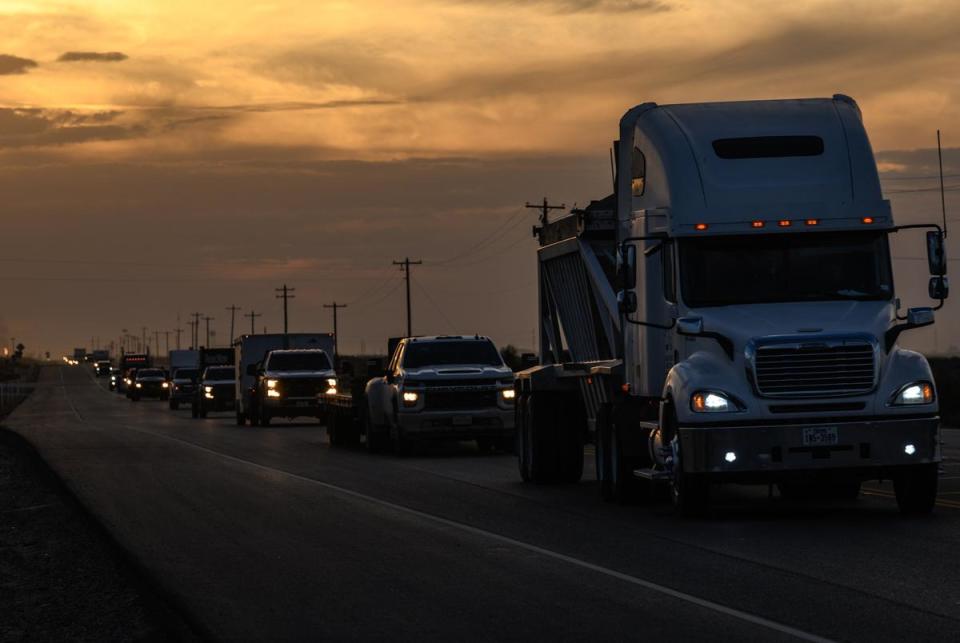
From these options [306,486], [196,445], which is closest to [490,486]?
[306,486]

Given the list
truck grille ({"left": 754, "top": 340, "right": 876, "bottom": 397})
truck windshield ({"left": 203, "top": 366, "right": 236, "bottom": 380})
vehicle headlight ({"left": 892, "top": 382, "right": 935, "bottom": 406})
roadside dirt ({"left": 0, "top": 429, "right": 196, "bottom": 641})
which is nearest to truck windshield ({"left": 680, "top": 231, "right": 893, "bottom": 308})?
truck grille ({"left": 754, "top": 340, "right": 876, "bottom": 397})

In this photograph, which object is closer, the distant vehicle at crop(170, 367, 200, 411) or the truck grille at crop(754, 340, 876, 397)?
the truck grille at crop(754, 340, 876, 397)

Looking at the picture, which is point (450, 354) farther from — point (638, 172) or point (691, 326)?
point (691, 326)

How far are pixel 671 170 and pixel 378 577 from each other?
616 centimetres

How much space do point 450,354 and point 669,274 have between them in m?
15.7

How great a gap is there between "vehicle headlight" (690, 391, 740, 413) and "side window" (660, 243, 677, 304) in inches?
52.6

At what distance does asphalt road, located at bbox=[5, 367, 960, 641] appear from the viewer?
10719 mm

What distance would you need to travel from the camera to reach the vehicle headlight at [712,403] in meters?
16.4

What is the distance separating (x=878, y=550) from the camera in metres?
14.3

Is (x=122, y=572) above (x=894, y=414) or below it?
below

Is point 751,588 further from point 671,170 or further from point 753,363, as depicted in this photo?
point 671,170

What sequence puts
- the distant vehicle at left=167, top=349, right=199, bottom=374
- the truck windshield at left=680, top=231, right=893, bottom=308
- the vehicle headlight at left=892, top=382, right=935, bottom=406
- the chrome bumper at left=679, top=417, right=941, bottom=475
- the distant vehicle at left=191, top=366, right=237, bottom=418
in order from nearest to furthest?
the chrome bumper at left=679, top=417, right=941, bottom=475, the vehicle headlight at left=892, top=382, right=935, bottom=406, the truck windshield at left=680, top=231, right=893, bottom=308, the distant vehicle at left=191, top=366, right=237, bottom=418, the distant vehicle at left=167, top=349, right=199, bottom=374

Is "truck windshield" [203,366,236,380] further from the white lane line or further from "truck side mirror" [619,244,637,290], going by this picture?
"truck side mirror" [619,244,637,290]

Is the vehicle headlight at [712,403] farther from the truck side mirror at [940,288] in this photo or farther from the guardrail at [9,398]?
the guardrail at [9,398]
